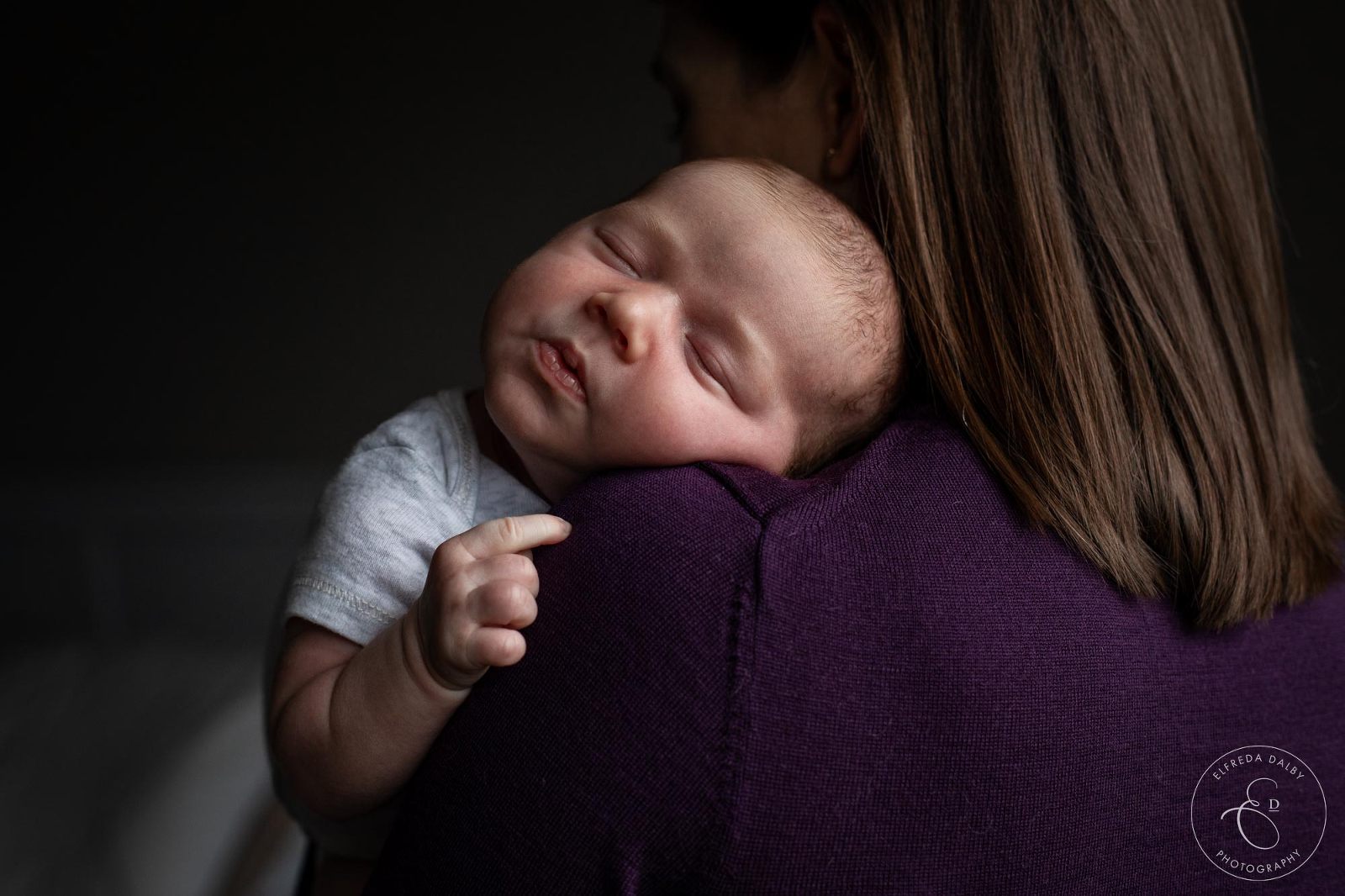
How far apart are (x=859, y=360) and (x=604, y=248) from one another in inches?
10.4

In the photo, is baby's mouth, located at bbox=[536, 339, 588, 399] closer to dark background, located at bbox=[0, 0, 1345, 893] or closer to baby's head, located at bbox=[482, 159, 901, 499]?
baby's head, located at bbox=[482, 159, 901, 499]

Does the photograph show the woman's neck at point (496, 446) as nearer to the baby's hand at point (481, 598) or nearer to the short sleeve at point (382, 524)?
the short sleeve at point (382, 524)

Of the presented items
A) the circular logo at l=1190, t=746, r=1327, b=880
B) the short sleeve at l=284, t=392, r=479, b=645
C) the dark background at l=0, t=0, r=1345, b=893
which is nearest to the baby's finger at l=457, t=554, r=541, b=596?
the short sleeve at l=284, t=392, r=479, b=645

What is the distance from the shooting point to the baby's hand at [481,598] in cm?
76

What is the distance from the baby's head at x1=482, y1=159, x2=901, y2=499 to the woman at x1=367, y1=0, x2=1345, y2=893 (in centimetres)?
7

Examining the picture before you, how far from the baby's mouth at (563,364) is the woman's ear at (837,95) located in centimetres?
39

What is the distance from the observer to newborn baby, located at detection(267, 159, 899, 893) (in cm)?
94

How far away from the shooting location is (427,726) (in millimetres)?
820

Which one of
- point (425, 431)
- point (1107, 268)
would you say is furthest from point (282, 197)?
point (1107, 268)

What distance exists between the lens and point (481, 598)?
0.77 m

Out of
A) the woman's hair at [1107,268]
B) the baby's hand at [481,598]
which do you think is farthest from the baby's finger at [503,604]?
the woman's hair at [1107,268]

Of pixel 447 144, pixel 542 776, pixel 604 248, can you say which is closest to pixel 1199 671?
pixel 542 776

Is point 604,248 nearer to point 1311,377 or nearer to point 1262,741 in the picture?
point 1262,741

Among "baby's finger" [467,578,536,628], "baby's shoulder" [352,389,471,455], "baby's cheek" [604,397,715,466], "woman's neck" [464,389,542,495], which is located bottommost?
"woman's neck" [464,389,542,495]
